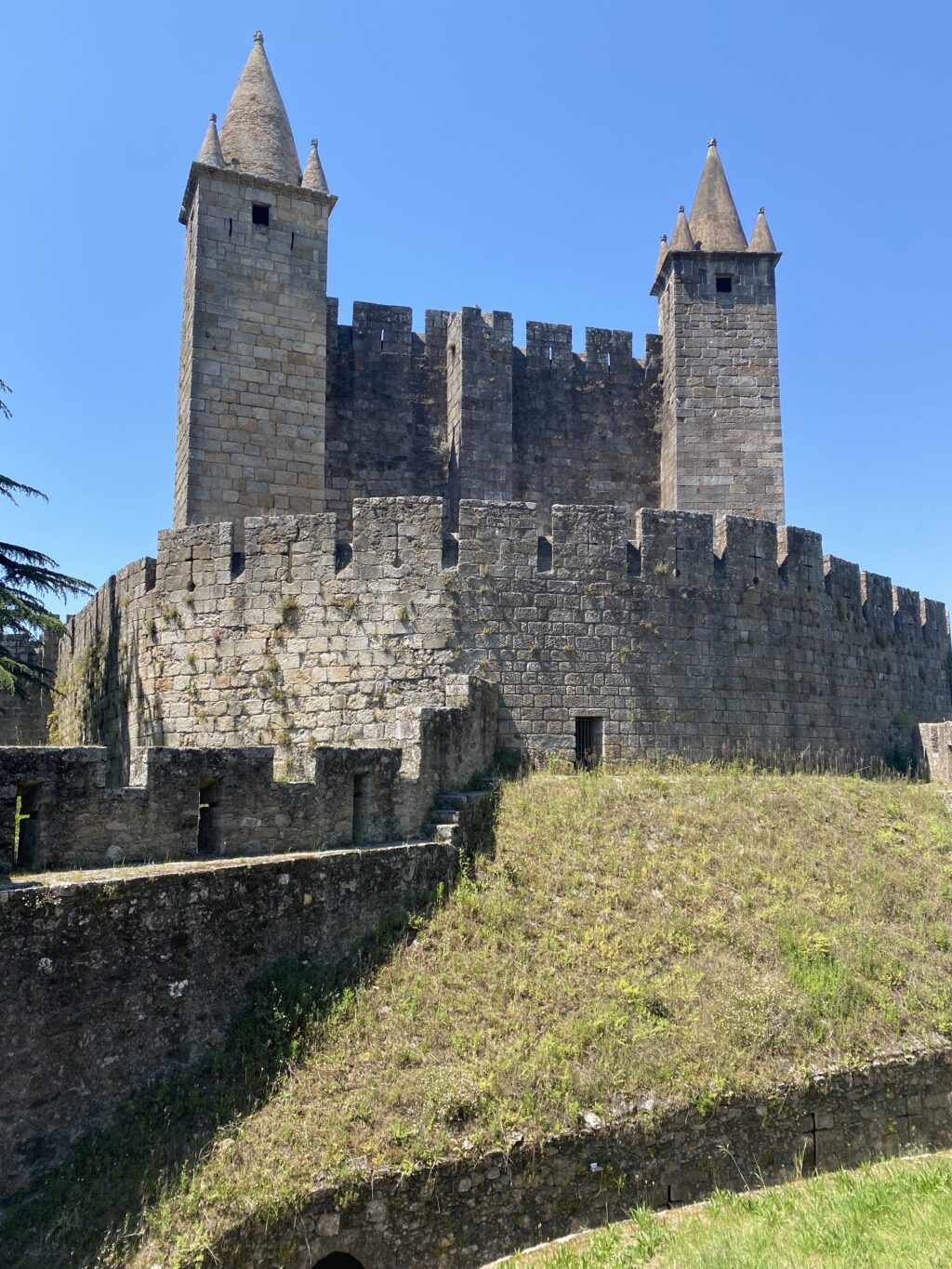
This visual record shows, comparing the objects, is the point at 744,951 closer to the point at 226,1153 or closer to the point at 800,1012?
the point at 800,1012

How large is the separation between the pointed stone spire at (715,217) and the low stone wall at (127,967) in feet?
50.7

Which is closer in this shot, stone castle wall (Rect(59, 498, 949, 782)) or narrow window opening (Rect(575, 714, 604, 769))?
stone castle wall (Rect(59, 498, 949, 782))

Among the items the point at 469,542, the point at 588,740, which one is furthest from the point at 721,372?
the point at 588,740

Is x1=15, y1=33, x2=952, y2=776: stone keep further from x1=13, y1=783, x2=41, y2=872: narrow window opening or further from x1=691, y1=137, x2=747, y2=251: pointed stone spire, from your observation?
x1=13, y1=783, x2=41, y2=872: narrow window opening

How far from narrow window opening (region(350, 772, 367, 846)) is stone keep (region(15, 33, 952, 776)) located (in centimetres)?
57

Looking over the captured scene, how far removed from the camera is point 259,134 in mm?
17328

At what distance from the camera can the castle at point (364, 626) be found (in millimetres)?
7539

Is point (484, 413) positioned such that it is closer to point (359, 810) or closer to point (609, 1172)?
point (359, 810)

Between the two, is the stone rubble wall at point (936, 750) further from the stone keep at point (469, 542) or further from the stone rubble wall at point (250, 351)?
the stone rubble wall at point (250, 351)

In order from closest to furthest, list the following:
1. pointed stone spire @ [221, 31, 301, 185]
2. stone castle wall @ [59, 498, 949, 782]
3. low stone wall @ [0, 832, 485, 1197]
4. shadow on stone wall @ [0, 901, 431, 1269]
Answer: shadow on stone wall @ [0, 901, 431, 1269] → low stone wall @ [0, 832, 485, 1197] → stone castle wall @ [59, 498, 949, 782] → pointed stone spire @ [221, 31, 301, 185]

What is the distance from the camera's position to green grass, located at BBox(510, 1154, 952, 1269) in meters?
6.54

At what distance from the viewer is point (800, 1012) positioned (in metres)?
8.84

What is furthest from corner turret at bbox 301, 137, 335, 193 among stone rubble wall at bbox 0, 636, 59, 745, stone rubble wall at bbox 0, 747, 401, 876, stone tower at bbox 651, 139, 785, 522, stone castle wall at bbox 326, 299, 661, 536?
stone rubble wall at bbox 0, 747, 401, 876

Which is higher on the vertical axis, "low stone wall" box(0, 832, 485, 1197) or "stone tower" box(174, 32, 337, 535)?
"stone tower" box(174, 32, 337, 535)
